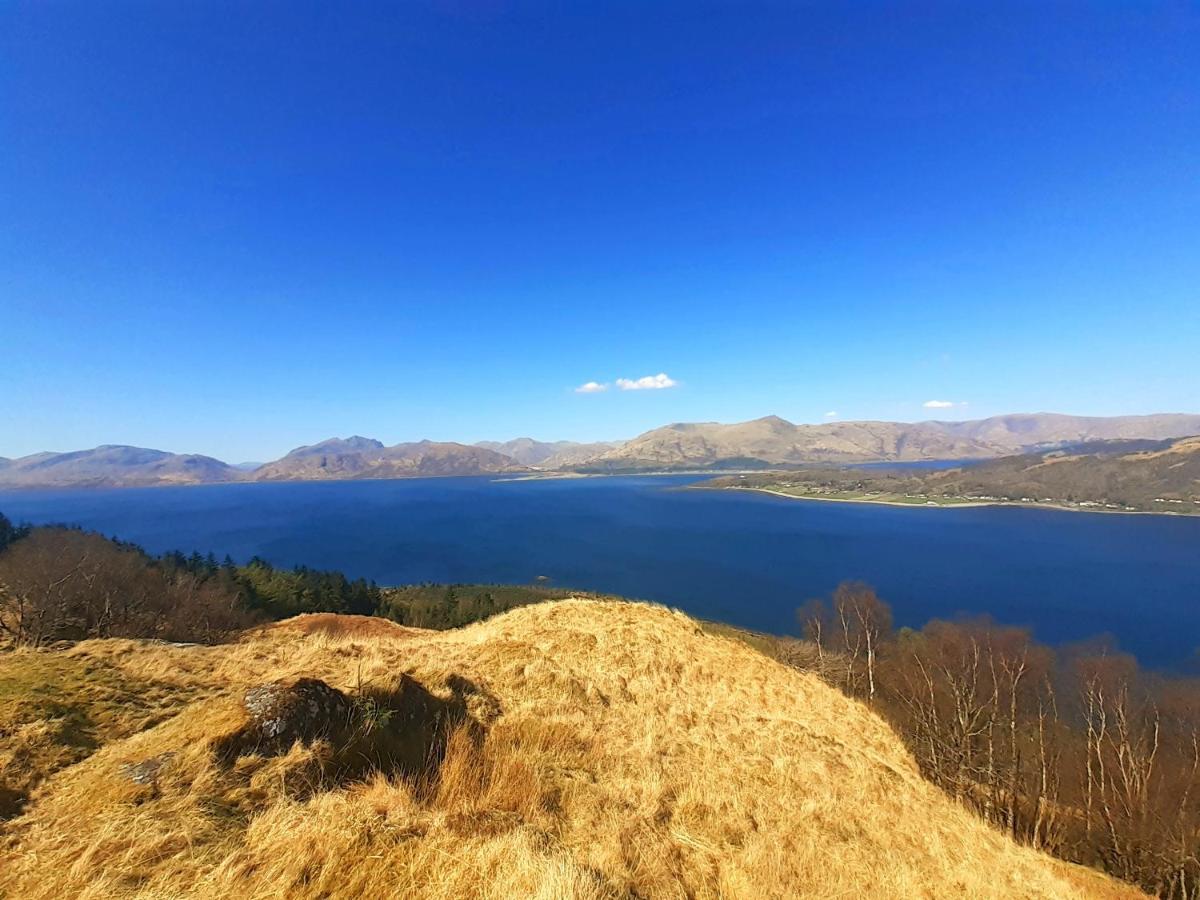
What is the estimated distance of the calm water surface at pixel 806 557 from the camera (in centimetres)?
7906

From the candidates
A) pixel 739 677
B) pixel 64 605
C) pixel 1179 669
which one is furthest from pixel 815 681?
pixel 1179 669

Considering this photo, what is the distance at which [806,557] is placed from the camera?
11638 cm

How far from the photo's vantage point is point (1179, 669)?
187 ft

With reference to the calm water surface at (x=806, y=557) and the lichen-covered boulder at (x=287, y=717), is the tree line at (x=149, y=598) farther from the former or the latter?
the calm water surface at (x=806, y=557)

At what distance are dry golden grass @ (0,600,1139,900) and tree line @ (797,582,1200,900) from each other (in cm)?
952

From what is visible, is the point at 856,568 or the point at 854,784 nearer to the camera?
the point at 854,784

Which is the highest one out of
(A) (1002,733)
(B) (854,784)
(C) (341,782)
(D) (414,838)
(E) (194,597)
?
(D) (414,838)

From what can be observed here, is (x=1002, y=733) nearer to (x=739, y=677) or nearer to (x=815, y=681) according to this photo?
(x=815, y=681)

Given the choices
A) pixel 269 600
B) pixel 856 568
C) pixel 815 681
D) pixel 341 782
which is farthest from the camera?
pixel 856 568

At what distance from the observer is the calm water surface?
259ft

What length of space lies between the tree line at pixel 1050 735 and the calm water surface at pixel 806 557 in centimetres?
2128

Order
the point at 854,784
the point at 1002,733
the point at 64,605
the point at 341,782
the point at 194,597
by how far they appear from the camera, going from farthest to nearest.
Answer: the point at 194,597
the point at 1002,733
the point at 64,605
the point at 854,784
the point at 341,782

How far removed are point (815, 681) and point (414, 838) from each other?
16.8m

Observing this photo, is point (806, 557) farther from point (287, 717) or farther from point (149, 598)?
point (287, 717)
